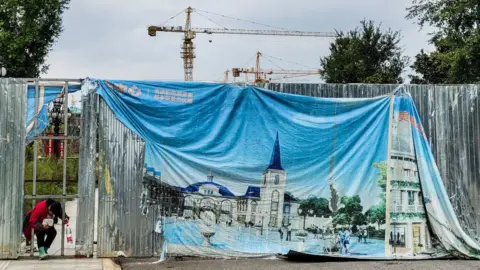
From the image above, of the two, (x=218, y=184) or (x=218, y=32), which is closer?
(x=218, y=184)

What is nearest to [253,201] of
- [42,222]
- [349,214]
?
[349,214]

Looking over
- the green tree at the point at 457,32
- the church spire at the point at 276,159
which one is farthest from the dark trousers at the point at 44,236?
the green tree at the point at 457,32

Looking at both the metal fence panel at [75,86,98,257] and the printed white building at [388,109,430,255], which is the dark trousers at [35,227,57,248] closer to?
the metal fence panel at [75,86,98,257]

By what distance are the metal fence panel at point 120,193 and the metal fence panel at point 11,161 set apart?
1.22 metres

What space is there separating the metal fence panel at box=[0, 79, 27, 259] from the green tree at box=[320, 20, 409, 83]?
98.9ft

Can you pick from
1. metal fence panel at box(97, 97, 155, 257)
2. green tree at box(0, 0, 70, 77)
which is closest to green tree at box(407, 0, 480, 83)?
metal fence panel at box(97, 97, 155, 257)

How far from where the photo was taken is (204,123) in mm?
8359

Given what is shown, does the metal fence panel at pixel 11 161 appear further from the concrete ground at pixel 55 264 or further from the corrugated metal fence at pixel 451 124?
the corrugated metal fence at pixel 451 124

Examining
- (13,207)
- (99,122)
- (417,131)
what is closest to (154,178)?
(99,122)

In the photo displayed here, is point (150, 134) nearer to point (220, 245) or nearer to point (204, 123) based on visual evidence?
point (204, 123)

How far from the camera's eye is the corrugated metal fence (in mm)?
8562

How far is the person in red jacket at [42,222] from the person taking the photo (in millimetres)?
7880

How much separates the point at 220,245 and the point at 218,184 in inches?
38.4

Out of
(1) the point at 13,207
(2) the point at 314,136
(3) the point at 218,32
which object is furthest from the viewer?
(3) the point at 218,32
